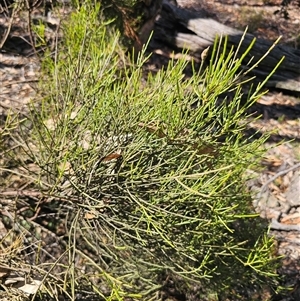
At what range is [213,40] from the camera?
6.97 metres

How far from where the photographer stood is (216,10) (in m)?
9.34

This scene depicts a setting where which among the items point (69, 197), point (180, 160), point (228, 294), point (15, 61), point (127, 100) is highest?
point (127, 100)

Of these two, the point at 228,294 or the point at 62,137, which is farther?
the point at 228,294

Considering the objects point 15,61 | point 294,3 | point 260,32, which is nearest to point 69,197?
point 15,61

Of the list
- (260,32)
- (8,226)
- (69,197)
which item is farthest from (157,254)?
(260,32)

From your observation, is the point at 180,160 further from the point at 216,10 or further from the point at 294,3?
the point at 294,3

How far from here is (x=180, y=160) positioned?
2748mm

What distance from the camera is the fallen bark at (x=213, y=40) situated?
23.0ft

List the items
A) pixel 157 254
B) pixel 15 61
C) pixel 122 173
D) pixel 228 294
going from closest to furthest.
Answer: pixel 122 173 → pixel 157 254 → pixel 228 294 → pixel 15 61

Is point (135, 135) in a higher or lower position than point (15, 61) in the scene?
higher

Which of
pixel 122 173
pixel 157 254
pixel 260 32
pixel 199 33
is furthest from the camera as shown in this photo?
pixel 260 32

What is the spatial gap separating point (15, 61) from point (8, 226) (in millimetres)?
2678

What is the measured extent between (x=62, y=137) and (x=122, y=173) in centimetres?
45

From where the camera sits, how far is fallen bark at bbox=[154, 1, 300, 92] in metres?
7.00
